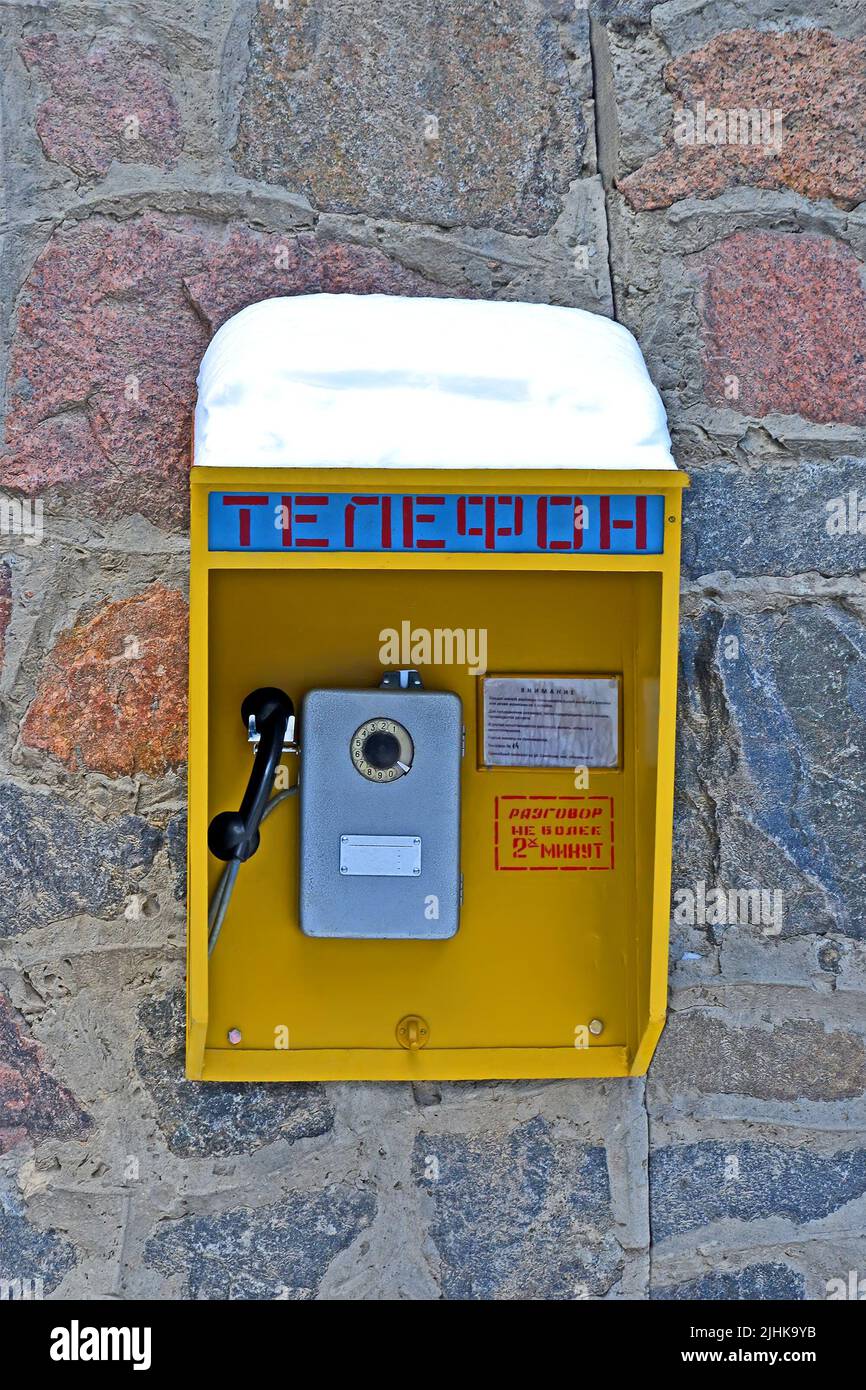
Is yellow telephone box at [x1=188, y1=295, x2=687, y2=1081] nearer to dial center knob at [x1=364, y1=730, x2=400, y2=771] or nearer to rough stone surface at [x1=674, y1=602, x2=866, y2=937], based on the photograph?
dial center knob at [x1=364, y1=730, x2=400, y2=771]

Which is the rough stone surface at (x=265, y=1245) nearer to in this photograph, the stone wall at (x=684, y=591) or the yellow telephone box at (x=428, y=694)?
the stone wall at (x=684, y=591)

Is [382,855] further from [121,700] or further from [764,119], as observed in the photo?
[764,119]

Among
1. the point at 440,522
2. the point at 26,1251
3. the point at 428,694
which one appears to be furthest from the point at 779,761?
the point at 26,1251

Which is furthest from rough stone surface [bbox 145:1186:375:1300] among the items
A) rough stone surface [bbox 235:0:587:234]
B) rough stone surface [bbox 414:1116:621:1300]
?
rough stone surface [bbox 235:0:587:234]

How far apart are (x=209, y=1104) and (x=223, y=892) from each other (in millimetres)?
377

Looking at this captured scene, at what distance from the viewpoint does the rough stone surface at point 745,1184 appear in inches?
69.7

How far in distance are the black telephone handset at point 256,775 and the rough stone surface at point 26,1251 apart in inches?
25.9

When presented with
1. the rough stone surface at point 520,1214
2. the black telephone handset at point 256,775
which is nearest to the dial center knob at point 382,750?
the black telephone handset at point 256,775

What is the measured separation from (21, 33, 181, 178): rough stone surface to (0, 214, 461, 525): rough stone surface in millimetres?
93

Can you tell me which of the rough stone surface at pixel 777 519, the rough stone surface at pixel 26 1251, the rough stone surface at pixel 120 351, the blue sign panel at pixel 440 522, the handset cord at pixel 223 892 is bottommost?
the rough stone surface at pixel 26 1251

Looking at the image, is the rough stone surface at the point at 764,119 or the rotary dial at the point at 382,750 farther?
the rough stone surface at the point at 764,119

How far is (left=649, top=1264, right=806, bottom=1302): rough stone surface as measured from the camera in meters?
1.79

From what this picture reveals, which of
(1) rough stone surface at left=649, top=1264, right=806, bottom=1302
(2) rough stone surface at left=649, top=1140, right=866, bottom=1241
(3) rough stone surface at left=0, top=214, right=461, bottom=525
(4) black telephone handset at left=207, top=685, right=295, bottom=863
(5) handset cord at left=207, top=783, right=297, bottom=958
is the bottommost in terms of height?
(1) rough stone surface at left=649, top=1264, right=806, bottom=1302

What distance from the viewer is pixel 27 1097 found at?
1711 mm
